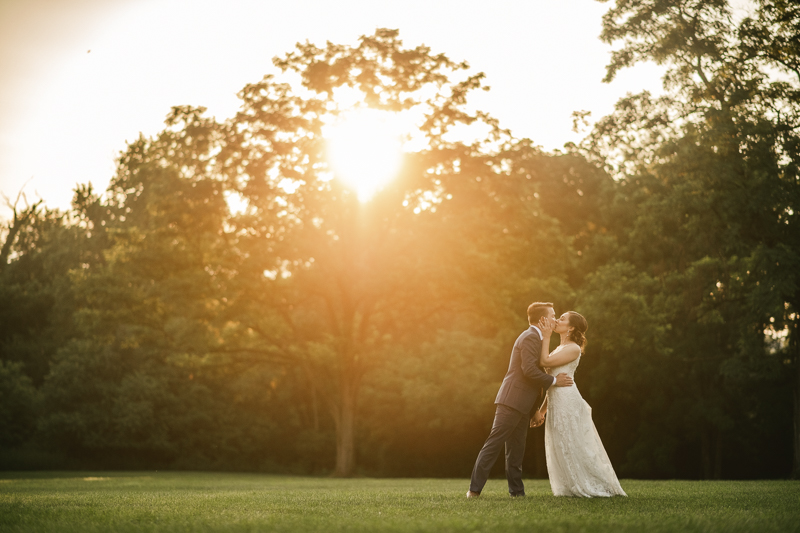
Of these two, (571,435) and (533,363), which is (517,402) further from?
(571,435)

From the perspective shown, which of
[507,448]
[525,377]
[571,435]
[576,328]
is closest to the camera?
[571,435]

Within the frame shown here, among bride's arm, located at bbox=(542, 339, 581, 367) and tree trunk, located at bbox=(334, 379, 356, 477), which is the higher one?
bride's arm, located at bbox=(542, 339, 581, 367)

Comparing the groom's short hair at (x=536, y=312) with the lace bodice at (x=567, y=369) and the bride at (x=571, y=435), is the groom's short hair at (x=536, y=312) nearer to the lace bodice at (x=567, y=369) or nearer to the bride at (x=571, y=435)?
the bride at (x=571, y=435)

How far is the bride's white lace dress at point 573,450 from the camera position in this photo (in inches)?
319

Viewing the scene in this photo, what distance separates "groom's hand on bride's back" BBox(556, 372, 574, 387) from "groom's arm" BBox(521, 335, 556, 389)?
0.09 metres

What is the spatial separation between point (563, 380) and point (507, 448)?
1.10 meters

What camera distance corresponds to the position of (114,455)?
38781 millimetres

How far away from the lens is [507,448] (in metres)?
8.73

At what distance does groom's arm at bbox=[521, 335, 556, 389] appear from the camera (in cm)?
832

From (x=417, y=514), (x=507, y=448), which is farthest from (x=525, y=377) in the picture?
(x=417, y=514)

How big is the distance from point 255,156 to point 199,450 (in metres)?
22.8

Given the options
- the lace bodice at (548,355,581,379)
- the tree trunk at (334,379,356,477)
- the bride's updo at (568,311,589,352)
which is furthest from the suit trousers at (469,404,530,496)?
the tree trunk at (334,379,356,477)

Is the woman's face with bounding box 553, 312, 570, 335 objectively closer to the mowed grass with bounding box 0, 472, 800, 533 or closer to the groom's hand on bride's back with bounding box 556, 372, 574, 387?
the groom's hand on bride's back with bounding box 556, 372, 574, 387

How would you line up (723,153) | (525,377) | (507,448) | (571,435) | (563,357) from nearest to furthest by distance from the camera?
(571,435), (563,357), (525,377), (507,448), (723,153)
